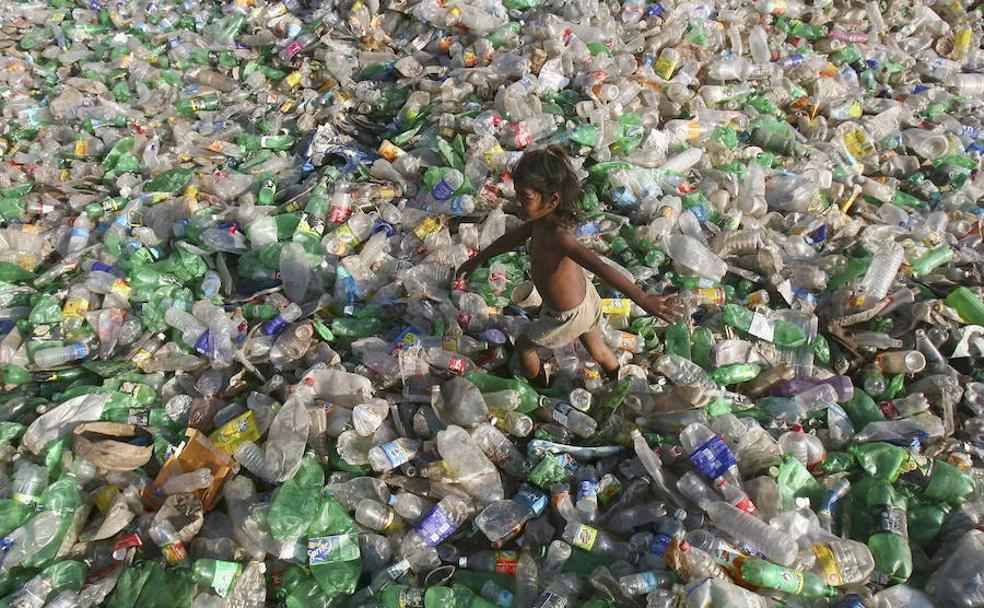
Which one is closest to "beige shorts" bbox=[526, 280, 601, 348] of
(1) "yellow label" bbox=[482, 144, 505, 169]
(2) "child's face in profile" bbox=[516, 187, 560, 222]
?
(2) "child's face in profile" bbox=[516, 187, 560, 222]

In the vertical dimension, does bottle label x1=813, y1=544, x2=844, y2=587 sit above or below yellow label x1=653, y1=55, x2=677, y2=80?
below

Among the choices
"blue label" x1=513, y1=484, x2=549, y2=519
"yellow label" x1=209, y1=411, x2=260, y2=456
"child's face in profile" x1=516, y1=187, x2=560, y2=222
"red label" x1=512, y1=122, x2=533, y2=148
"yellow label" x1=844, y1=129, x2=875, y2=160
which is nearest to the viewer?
"child's face in profile" x1=516, y1=187, x2=560, y2=222

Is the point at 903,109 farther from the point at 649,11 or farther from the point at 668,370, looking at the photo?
the point at 668,370

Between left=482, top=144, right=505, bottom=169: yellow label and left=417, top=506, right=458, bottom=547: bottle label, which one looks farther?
left=482, top=144, right=505, bottom=169: yellow label

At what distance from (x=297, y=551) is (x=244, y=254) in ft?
6.59

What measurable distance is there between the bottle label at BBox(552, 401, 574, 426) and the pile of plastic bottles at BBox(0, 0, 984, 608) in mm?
19

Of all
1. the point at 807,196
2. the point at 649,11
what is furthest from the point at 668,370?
the point at 649,11

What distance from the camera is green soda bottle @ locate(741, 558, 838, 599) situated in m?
2.20

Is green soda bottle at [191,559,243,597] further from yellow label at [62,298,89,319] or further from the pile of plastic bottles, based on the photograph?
yellow label at [62,298,89,319]

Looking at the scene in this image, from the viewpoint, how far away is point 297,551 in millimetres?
2531

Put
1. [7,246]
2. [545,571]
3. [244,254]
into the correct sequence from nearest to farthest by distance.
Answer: [545,571], [244,254], [7,246]

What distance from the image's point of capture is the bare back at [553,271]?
2539 mm

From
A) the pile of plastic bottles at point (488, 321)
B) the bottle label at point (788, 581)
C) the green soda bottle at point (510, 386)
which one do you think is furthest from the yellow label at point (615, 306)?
the bottle label at point (788, 581)

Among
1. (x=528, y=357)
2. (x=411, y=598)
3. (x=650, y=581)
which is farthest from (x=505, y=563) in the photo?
(x=528, y=357)
